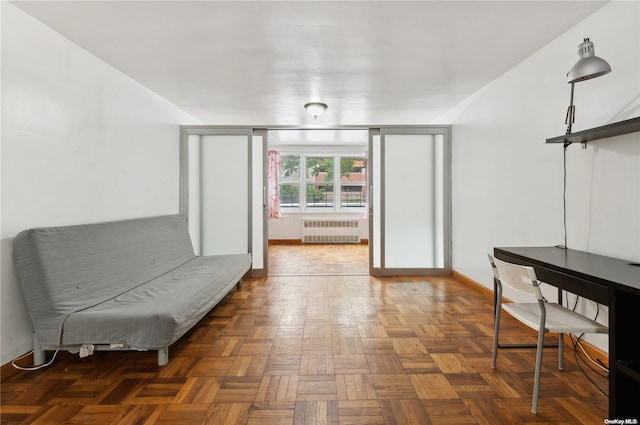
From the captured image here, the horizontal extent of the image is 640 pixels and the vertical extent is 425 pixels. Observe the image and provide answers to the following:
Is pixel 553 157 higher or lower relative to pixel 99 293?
higher

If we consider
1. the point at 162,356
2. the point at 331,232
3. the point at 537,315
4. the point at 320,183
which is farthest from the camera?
the point at 320,183

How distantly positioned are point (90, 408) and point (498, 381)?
222 centimetres

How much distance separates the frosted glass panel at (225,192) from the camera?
14.1 feet

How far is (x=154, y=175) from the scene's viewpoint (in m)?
3.50

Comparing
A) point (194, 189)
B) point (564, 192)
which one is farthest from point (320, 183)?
point (564, 192)

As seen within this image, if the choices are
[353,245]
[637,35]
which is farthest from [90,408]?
[353,245]

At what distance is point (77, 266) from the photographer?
2.08 meters

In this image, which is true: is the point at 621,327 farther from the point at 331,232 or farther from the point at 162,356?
the point at 331,232

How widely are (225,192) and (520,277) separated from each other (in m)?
3.64

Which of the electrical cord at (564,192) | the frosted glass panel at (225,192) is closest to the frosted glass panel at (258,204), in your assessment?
the frosted glass panel at (225,192)

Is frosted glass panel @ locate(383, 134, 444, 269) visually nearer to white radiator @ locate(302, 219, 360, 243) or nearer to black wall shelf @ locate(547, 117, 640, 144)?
black wall shelf @ locate(547, 117, 640, 144)

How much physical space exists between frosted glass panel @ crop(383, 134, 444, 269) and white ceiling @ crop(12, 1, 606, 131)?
79 centimetres

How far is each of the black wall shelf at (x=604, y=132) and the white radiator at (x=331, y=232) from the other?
539 centimetres

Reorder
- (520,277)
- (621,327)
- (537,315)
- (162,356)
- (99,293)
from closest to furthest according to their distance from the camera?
(621,327) < (520,277) < (537,315) < (162,356) < (99,293)
